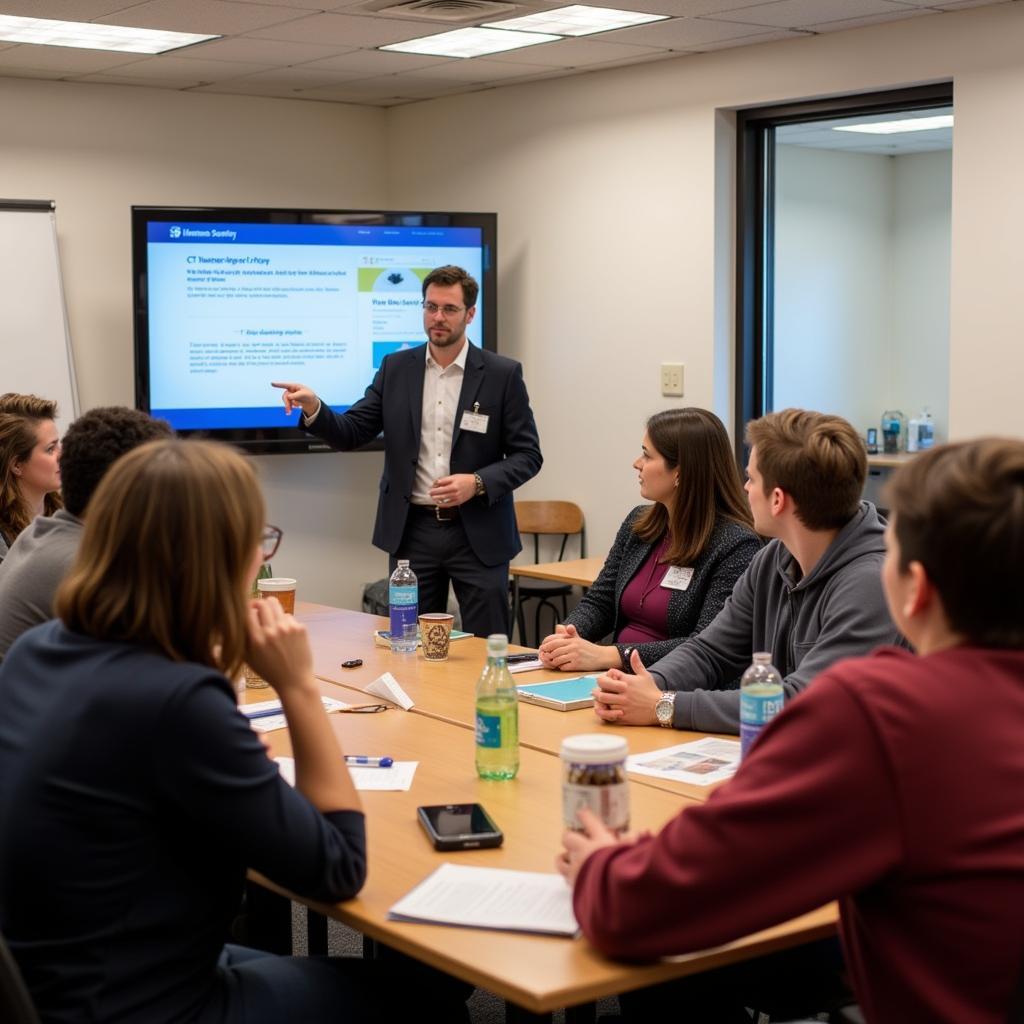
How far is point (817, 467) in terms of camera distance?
2.56 meters

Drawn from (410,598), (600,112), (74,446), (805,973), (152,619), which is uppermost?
(600,112)

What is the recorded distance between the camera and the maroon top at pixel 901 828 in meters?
1.35

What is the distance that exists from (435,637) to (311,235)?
3161mm

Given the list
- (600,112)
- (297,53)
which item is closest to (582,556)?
(600,112)

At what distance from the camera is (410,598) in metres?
3.49

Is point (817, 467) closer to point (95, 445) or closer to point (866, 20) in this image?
point (95, 445)

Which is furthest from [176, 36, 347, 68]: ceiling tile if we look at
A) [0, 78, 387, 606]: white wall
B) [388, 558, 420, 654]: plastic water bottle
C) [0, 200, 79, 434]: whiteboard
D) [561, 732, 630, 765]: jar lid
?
→ [561, 732, 630, 765]: jar lid

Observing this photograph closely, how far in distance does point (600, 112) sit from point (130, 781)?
4855 millimetres

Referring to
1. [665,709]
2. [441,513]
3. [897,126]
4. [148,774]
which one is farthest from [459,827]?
[897,126]

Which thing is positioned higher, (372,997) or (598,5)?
(598,5)

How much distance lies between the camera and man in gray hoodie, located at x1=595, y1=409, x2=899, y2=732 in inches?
100.0

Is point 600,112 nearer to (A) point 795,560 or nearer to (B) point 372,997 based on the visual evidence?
(A) point 795,560

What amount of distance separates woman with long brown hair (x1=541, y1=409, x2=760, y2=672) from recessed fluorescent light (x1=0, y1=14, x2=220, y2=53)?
8.79 feet

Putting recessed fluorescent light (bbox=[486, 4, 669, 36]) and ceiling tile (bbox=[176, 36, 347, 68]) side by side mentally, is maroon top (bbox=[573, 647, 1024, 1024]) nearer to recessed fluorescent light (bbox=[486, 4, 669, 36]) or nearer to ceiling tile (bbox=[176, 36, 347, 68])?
recessed fluorescent light (bbox=[486, 4, 669, 36])
